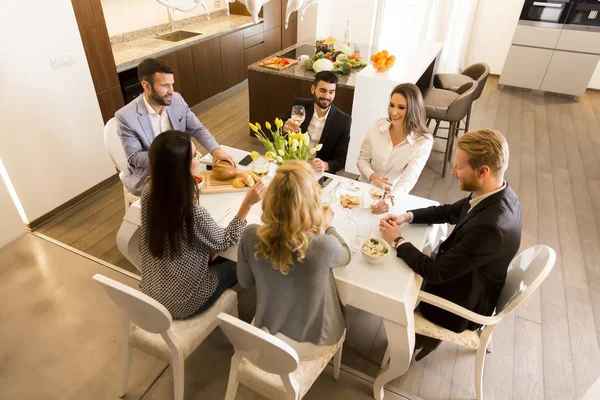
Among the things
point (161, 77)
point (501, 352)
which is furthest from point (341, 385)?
point (161, 77)

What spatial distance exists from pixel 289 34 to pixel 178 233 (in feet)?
19.5

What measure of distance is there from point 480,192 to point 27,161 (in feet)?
9.90

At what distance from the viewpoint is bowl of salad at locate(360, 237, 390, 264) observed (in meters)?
1.65

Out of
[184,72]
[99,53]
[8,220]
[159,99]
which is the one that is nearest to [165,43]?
[184,72]

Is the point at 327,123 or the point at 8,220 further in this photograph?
the point at 8,220

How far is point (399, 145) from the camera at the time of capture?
2404 millimetres

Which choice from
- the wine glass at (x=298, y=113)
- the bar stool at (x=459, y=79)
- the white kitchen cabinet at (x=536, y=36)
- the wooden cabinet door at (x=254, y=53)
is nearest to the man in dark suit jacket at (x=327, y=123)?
the wine glass at (x=298, y=113)

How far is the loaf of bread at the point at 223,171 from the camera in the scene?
7.14 feet

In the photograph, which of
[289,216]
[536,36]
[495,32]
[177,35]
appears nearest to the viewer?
[289,216]

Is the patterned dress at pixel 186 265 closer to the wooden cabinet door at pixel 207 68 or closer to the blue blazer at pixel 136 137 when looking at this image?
the blue blazer at pixel 136 137

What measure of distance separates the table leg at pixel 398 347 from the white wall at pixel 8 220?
9.01 ft

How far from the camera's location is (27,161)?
288 centimetres

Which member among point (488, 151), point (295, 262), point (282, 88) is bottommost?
point (282, 88)

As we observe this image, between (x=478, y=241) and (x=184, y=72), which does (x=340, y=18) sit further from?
(x=478, y=241)
